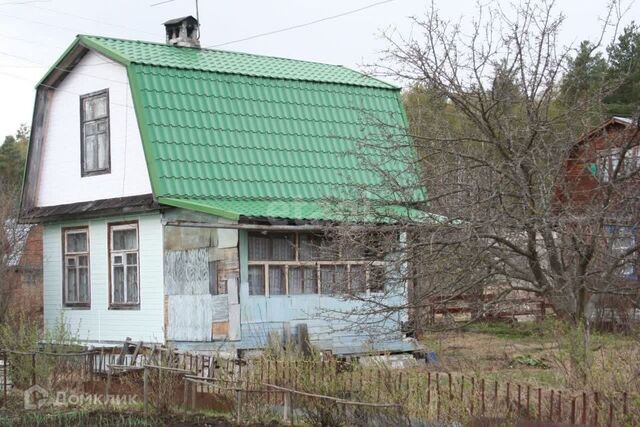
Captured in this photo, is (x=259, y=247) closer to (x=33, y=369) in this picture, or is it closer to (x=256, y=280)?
(x=256, y=280)

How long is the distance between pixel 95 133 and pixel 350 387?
430 inches

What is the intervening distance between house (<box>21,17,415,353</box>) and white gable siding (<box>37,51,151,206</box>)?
4cm

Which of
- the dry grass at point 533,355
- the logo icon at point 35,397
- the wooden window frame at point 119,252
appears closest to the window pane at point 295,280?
the dry grass at point 533,355

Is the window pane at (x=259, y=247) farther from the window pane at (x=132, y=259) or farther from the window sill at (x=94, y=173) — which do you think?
the window sill at (x=94, y=173)

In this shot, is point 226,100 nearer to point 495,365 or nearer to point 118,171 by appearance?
point 118,171

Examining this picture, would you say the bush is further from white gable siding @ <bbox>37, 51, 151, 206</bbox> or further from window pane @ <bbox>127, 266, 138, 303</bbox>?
white gable siding @ <bbox>37, 51, 151, 206</bbox>

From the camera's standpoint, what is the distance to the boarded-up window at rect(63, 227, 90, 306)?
20.0 m

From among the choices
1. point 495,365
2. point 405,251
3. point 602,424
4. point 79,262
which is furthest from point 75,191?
point 602,424

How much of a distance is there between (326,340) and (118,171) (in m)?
5.14

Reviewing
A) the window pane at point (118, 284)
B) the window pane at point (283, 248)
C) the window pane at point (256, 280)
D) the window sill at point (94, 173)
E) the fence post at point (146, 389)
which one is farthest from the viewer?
the window sill at point (94, 173)

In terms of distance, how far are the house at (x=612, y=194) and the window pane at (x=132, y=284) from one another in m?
9.25

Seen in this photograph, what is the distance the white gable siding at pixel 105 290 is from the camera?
1795 centimetres

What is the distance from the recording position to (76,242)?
2025cm

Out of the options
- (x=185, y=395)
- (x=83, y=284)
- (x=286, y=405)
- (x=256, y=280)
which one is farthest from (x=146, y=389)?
(x=83, y=284)
